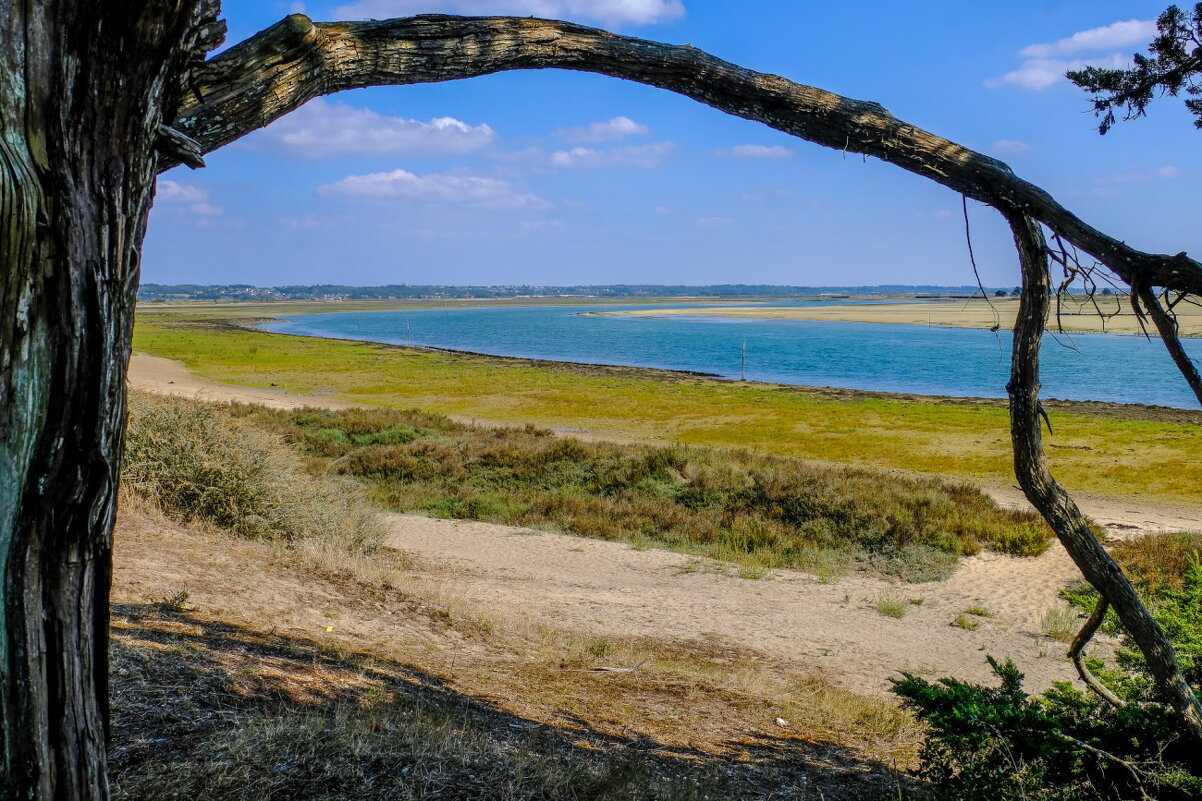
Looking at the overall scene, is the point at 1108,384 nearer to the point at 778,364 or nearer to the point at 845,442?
the point at 778,364

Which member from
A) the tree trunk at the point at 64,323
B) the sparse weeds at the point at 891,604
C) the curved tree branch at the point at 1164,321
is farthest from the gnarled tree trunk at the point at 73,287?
the sparse weeds at the point at 891,604

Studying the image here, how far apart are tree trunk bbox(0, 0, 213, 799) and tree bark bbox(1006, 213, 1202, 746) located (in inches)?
108

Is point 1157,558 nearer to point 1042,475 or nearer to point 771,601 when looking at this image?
point 771,601

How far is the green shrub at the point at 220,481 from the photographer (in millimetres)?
10016

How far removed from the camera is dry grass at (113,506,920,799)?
152 inches

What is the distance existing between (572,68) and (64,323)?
1816mm

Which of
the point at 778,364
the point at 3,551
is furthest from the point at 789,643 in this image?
the point at 778,364

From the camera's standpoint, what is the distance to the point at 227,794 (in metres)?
3.43

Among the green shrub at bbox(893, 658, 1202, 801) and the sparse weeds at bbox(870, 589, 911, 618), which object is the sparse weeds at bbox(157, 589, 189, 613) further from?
the sparse weeds at bbox(870, 589, 911, 618)

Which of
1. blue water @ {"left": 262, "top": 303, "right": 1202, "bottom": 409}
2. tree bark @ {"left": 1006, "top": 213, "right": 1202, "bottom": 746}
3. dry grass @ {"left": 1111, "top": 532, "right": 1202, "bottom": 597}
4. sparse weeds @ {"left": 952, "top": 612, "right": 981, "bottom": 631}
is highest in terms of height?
tree bark @ {"left": 1006, "top": 213, "right": 1202, "bottom": 746}

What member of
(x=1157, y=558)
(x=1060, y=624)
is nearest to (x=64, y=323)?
(x=1060, y=624)

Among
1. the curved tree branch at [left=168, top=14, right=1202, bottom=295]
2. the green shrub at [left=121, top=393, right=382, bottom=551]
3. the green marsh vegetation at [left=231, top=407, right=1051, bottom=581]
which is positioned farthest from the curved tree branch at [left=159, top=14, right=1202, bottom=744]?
the green marsh vegetation at [left=231, top=407, right=1051, bottom=581]

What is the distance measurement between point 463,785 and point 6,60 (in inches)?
131

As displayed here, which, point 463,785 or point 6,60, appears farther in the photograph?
point 463,785
